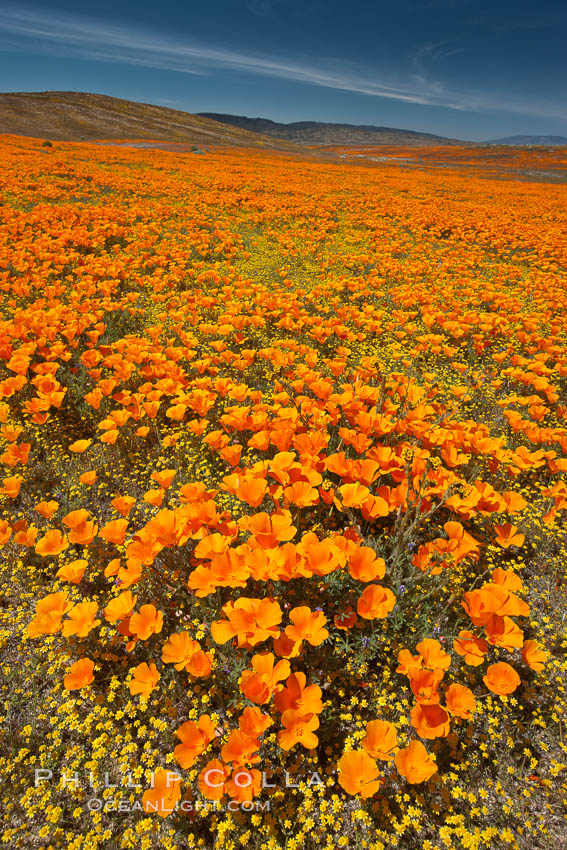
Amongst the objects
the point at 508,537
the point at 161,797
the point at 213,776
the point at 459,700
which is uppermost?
the point at 508,537

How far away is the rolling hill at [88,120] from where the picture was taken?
4256 cm

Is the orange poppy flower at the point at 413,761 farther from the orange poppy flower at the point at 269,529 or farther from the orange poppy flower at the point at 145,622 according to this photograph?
the orange poppy flower at the point at 145,622

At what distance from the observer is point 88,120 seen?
51250 mm

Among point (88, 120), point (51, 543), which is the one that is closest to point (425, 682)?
point (51, 543)

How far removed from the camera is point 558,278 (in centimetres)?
789

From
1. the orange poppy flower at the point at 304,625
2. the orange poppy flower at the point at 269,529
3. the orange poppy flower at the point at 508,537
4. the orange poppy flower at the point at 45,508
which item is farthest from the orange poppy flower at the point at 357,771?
the orange poppy flower at the point at 45,508

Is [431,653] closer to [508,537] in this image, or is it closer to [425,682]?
[425,682]

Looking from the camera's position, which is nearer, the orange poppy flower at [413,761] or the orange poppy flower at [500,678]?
the orange poppy flower at [413,761]

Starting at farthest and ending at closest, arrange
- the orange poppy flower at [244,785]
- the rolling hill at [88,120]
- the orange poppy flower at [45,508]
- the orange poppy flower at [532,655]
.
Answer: the rolling hill at [88,120], the orange poppy flower at [45,508], the orange poppy flower at [532,655], the orange poppy flower at [244,785]

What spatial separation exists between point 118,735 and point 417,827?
1441 millimetres

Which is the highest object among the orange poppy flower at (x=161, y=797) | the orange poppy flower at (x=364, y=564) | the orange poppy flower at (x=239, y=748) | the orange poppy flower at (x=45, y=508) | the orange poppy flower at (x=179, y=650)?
the orange poppy flower at (x=364, y=564)

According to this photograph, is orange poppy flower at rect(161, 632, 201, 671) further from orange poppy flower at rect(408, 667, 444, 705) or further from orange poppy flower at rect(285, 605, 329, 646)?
orange poppy flower at rect(408, 667, 444, 705)

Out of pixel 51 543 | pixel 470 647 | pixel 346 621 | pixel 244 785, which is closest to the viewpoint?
pixel 244 785

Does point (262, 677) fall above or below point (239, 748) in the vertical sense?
above
